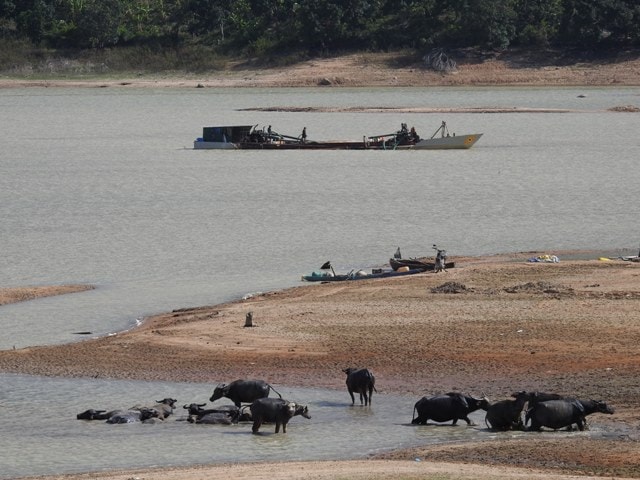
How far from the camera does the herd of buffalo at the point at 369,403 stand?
1612cm

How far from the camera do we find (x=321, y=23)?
325 ft

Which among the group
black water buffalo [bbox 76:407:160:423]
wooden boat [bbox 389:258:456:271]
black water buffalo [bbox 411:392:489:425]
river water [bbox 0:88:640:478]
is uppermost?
black water buffalo [bbox 411:392:489:425]

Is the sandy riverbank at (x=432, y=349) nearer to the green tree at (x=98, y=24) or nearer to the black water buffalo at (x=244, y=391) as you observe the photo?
the black water buffalo at (x=244, y=391)

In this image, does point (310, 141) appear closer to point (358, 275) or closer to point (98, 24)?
point (358, 275)

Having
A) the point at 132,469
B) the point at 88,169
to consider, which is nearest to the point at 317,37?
the point at 88,169

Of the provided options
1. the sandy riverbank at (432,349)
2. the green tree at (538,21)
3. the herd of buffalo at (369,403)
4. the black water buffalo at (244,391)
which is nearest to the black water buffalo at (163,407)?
the herd of buffalo at (369,403)

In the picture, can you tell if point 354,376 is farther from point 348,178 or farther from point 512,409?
point 348,178

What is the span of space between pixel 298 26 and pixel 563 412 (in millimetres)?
86266

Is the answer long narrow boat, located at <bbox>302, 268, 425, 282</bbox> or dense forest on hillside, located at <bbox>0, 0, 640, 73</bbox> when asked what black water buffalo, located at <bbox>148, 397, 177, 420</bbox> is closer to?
long narrow boat, located at <bbox>302, 268, 425, 282</bbox>

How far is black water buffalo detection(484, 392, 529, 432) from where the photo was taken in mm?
16203

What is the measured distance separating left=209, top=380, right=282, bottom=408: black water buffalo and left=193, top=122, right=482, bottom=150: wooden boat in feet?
142

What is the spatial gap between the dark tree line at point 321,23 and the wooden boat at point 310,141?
34271mm

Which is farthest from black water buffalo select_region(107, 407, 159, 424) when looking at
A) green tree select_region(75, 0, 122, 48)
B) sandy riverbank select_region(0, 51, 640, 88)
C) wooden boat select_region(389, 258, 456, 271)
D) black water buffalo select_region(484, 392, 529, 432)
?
green tree select_region(75, 0, 122, 48)

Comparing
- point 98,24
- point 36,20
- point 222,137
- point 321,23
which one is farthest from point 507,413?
→ point 36,20
